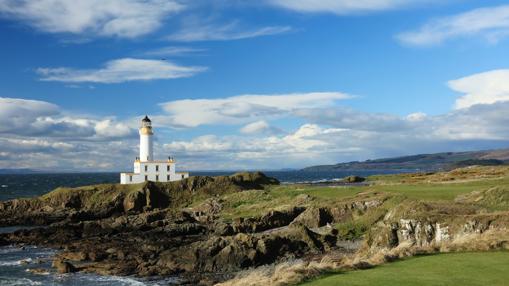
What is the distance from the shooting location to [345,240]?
3706 centimetres

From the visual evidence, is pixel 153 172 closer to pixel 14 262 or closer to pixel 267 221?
pixel 267 221

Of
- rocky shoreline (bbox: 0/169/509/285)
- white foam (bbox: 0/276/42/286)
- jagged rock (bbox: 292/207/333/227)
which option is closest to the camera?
rocky shoreline (bbox: 0/169/509/285)

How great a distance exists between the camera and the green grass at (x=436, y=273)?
43.0 feet

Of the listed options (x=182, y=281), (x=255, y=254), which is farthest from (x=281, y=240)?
(x=182, y=281)

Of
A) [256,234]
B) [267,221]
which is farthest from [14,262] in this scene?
[267,221]

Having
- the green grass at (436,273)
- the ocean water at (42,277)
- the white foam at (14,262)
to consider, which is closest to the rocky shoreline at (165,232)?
the ocean water at (42,277)

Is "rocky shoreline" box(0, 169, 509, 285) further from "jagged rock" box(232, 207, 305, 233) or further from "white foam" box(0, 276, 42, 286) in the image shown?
"white foam" box(0, 276, 42, 286)

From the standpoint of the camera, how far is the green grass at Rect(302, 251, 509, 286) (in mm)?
13102

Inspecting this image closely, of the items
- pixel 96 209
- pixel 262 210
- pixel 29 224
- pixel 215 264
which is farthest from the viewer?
pixel 96 209

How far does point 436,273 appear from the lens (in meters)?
14.1

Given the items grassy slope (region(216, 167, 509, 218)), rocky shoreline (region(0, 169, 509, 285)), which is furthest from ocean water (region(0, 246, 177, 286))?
grassy slope (region(216, 167, 509, 218))

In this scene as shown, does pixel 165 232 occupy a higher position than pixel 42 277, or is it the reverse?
pixel 165 232

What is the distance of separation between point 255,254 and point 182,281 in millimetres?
5166

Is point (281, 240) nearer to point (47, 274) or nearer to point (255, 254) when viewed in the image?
point (255, 254)
